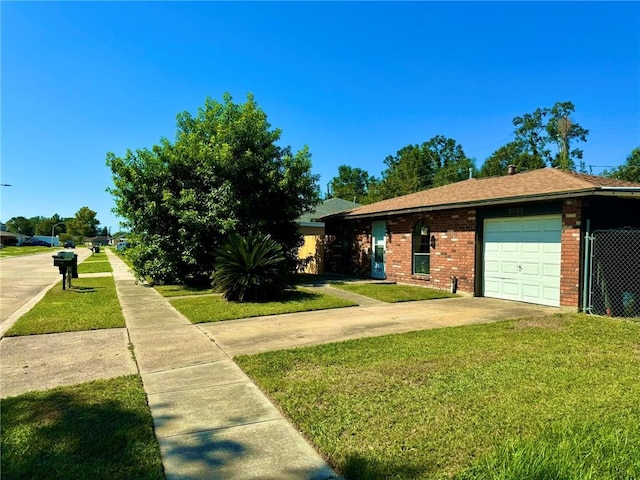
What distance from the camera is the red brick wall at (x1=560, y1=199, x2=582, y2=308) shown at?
948cm

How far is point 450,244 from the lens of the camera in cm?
1332

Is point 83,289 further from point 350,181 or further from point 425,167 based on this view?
point 350,181

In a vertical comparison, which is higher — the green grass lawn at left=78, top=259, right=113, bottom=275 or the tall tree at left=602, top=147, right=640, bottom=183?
the tall tree at left=602, top=147, right=640, bottom=183

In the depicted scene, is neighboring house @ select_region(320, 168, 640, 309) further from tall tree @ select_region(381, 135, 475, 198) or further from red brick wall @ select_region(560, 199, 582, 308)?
tall tree @ select_region(381, 135, 475, 198)

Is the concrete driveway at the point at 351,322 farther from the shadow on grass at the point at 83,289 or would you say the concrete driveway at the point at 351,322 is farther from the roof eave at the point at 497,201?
the shadow on grass at the point at 83,289

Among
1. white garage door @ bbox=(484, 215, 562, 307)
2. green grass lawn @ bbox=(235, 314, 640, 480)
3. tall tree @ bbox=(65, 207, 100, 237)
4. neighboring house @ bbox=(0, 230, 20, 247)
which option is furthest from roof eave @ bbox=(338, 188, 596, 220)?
tall tree @ bbox=(65, 207, 100, 237)

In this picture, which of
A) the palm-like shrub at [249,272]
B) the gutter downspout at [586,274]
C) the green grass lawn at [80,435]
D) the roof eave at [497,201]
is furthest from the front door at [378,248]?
→ the green grass lawn at [80,435]

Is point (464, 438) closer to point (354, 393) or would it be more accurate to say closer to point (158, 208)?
point (354, 393)

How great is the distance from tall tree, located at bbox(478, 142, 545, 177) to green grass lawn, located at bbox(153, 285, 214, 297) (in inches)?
1650

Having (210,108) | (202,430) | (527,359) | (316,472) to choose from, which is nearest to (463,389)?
(527,359)

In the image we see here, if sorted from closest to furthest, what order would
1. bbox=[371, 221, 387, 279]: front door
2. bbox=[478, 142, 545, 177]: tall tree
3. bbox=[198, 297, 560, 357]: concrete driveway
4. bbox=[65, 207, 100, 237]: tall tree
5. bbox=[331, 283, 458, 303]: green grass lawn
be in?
bbox=[198, 297, 560, 357]: concrete driveway < bbox=[331, 283, 458, 303]: green grass lawn < bbox=[371, 221, 387, 279]: front door < bbox=[478, 142, 545, 177]: tall tree < bbox=[65, 207, 100, 237]: tall tree

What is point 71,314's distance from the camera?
9.34 meters

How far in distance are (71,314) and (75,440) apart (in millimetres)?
6859

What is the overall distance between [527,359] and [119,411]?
4986 millimetres
